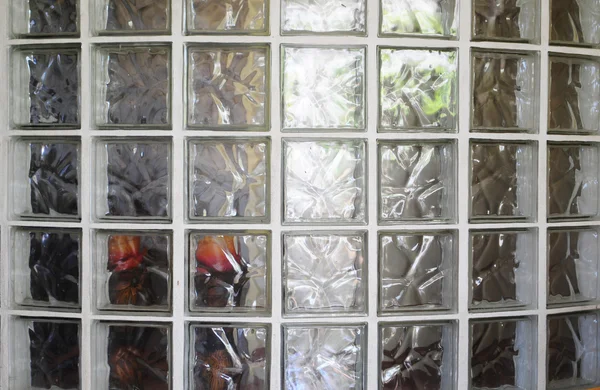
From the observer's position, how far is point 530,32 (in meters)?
1.35

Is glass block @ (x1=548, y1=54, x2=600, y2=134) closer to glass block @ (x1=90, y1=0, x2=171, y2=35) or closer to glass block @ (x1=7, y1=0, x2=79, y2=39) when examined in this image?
glass block @ (x1=90, y1=0, x2=171, y2=35)

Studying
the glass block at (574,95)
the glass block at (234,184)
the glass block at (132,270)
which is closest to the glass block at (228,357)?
the glass block at (132,270)

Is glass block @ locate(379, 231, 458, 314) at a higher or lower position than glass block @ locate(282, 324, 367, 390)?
higher

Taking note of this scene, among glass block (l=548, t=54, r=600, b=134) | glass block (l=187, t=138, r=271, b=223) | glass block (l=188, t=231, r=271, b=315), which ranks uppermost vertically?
glass block (l=548, t=54, r=600, b=134)

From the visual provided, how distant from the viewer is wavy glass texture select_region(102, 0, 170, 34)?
130 centimetres

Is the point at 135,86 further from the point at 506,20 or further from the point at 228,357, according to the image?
the point at 506,20

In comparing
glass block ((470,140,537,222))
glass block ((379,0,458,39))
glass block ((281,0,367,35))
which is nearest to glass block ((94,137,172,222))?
glass block ((281,0,367,35))

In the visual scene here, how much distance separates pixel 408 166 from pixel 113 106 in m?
0.86

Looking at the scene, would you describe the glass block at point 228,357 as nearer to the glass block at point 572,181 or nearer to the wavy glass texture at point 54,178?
the wavy glass texture at point 54,178

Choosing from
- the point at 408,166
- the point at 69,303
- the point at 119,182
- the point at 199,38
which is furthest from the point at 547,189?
the point at 69,303

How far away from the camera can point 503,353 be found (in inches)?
53.9

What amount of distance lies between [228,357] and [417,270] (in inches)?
23.4

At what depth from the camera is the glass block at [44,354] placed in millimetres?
1318

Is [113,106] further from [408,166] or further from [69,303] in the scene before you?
[408,166]
